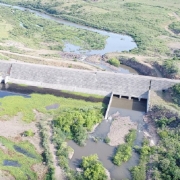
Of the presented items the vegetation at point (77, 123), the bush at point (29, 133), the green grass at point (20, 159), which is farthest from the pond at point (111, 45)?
the green grass at point (20, 159)

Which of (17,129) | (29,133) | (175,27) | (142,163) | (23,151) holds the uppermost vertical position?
(175,27)

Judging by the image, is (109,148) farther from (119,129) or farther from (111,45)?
(111,45)

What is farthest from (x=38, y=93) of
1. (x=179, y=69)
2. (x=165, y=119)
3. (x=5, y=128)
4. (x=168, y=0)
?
(x=168, y=0)

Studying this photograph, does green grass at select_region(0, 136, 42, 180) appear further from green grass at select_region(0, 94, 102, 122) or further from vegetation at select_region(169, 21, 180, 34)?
vegetation at select_region(169, 21, 180, 34)

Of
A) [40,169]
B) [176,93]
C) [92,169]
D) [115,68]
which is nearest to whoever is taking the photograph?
[92,169]

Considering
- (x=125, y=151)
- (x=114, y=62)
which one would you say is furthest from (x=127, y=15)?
(x=125, y=151)

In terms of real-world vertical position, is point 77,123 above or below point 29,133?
above

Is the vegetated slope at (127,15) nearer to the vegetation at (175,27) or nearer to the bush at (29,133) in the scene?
the vegetation at (175,27)
